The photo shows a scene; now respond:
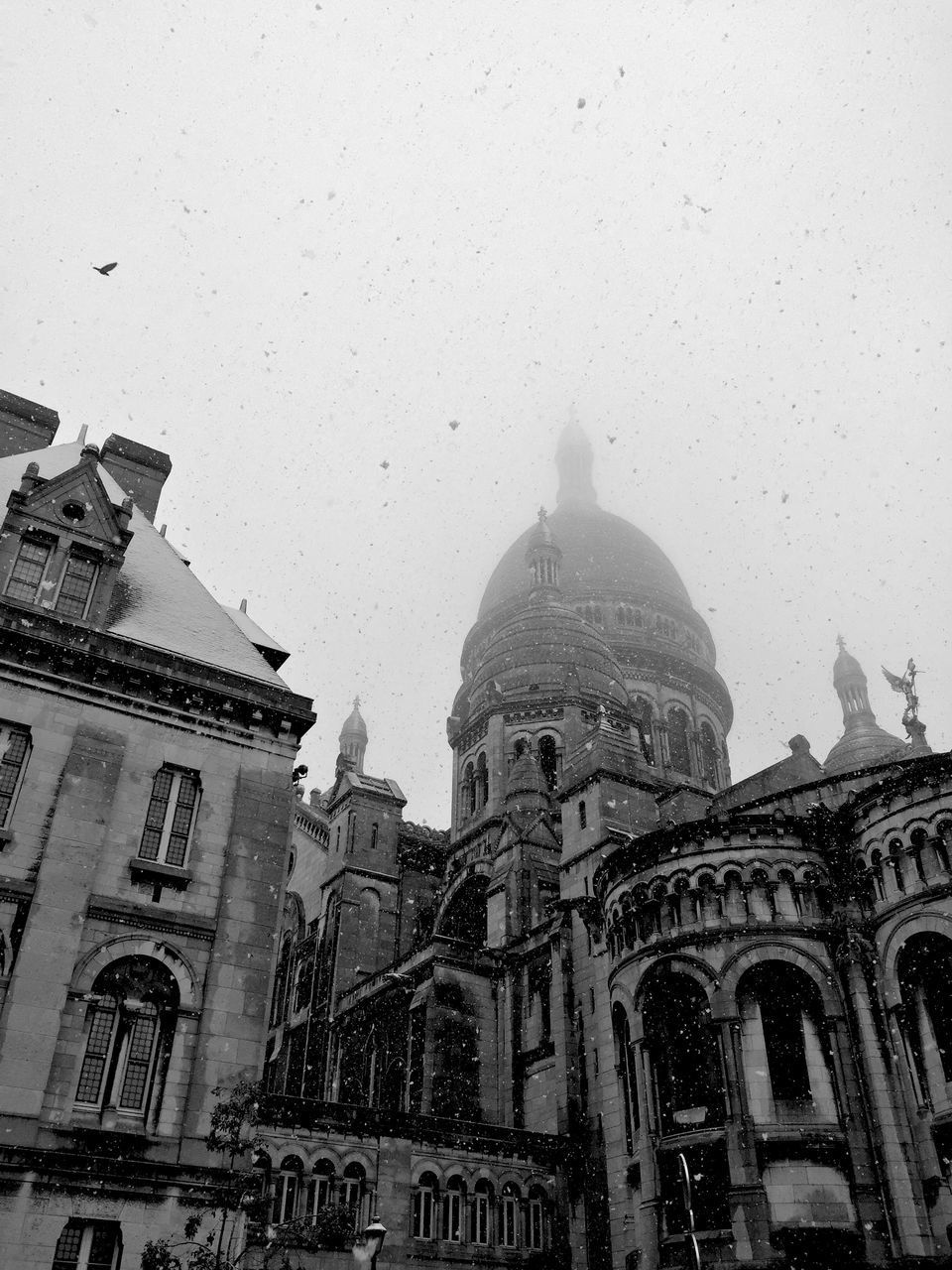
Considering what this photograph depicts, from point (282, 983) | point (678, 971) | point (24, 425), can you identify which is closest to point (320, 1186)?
point (678, 971)

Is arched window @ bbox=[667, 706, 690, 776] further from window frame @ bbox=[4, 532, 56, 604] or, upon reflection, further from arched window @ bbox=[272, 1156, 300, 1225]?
window frame @ bbox=[4, 532, 56, 604]

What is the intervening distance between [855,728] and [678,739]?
14.0 metres

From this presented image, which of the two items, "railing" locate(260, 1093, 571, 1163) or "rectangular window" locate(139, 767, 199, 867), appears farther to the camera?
"railing" locate(260, 1093, 571, 1163)

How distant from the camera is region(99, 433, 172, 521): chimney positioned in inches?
1137

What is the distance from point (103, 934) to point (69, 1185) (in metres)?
3.87

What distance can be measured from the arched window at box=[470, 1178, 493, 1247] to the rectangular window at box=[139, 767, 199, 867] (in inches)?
554

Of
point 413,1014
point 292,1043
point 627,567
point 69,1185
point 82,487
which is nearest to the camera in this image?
point 69,1185

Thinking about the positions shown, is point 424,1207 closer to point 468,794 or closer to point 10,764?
point 10,764

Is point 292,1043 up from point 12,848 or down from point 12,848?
up

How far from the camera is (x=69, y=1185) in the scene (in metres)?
16.5

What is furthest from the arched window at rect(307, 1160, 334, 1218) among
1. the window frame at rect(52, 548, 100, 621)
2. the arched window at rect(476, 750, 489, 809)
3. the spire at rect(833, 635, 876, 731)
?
the spire at rect(833, 635, 876, 731)

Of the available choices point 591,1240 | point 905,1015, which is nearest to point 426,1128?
point 591,1240

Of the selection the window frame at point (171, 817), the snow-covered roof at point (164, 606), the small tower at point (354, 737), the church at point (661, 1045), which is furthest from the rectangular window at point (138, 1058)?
the small tower at point (354, 737)

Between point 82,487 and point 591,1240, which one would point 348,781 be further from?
point 82,487
